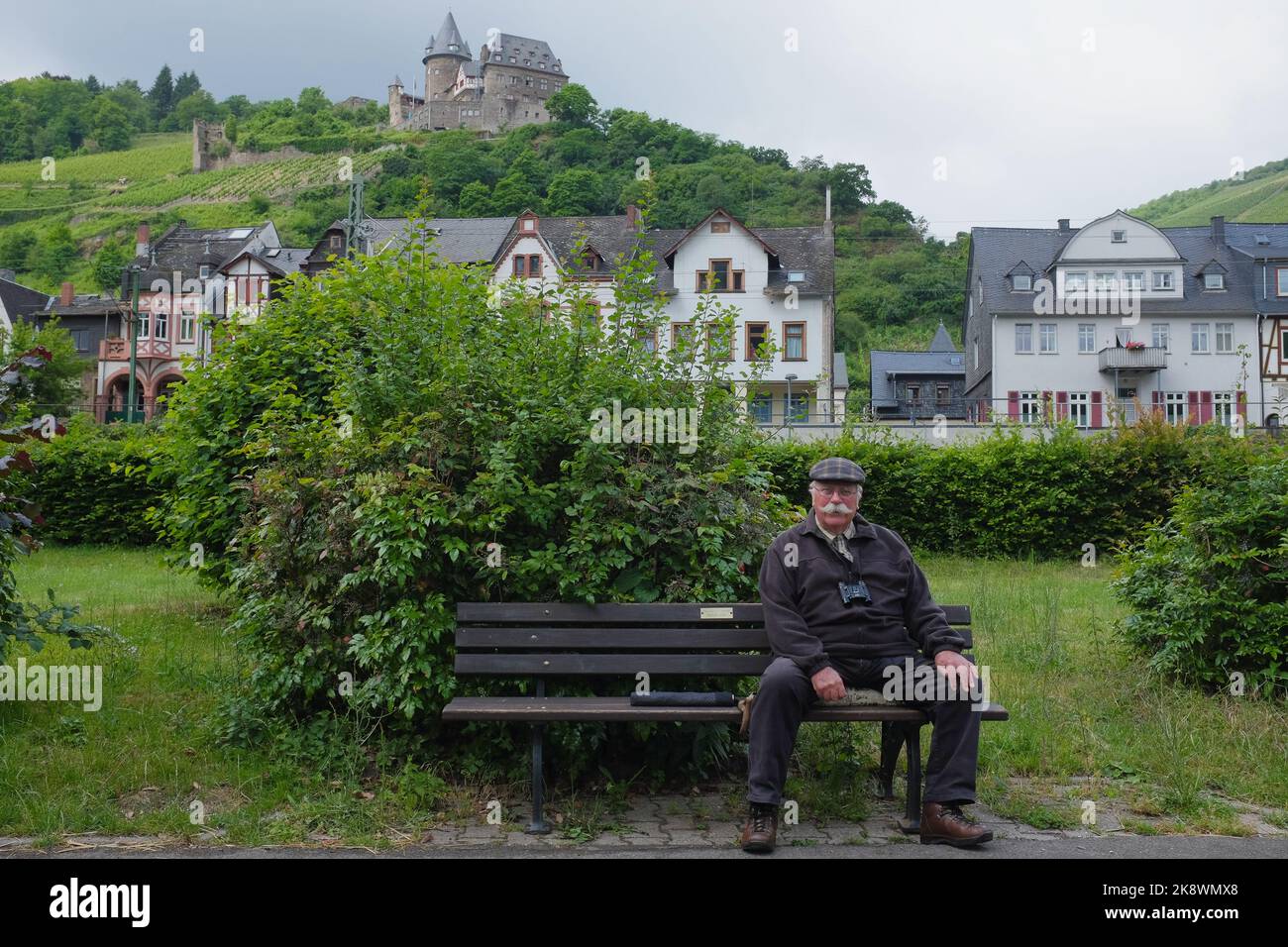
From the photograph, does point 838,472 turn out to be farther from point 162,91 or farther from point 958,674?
point 162,91

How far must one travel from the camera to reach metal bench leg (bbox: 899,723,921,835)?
559cm

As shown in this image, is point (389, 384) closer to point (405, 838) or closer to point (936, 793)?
point (405, 838)

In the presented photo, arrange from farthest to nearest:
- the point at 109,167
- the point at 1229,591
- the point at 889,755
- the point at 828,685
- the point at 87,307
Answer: the point at 109,167 < the point at 87,307 < the point at 1229,591 < the point at 889,755 < the point at 828,685

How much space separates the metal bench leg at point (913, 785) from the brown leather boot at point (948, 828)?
0.13 meters

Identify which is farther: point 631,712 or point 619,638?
point 619,638

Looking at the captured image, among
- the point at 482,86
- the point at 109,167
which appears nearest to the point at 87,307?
the point at 109,167

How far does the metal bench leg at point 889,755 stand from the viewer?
6097mm

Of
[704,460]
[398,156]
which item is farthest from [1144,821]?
[398,156]

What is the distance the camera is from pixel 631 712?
5.42m

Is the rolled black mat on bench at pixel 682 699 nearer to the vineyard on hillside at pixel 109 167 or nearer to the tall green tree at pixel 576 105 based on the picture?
the tall green tree at pixel 576 105

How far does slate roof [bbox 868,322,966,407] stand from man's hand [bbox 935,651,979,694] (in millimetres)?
67241

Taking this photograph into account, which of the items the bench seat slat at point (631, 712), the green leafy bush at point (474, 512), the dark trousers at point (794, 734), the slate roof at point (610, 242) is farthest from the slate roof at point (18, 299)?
the dark trousers at point (794, 734)

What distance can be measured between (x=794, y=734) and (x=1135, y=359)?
51.2 meters

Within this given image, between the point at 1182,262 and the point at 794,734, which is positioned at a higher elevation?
the point at 1182,262
